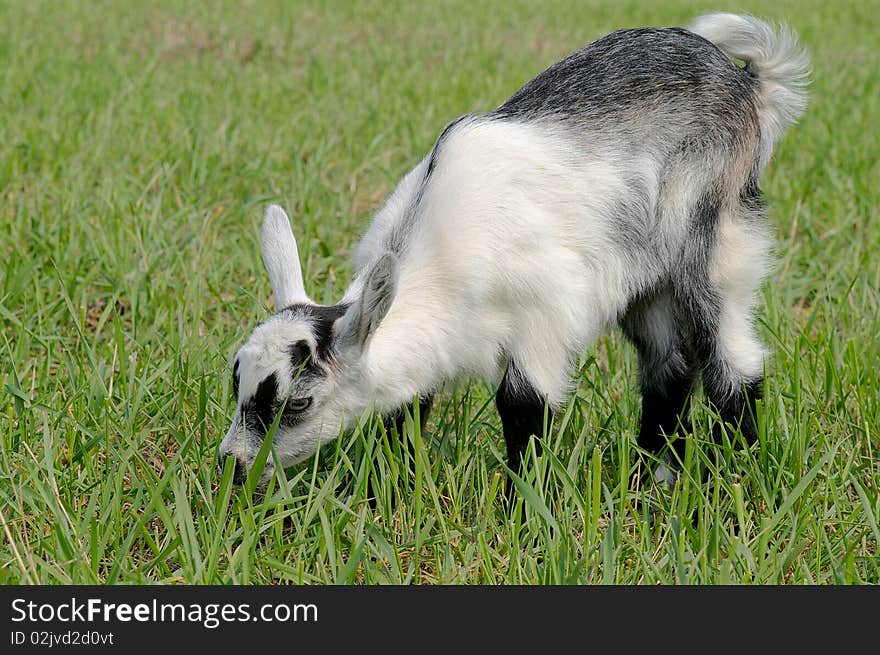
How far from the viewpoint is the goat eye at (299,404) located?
3.24m

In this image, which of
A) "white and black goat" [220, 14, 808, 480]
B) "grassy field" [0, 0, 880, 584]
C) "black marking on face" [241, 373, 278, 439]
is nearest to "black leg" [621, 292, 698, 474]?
"white and black goat" [220, 14, 808, 480]

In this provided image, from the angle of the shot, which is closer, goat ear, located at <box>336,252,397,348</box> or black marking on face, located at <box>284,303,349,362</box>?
goat ear, located at <box>336,252,397,348</box>

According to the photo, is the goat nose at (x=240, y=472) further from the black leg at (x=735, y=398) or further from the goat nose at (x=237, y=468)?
the black leg at (x=735, y=398)

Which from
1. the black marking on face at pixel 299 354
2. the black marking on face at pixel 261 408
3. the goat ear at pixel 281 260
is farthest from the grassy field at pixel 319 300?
the goat ear at pixel 281 260

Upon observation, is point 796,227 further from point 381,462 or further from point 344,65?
point 344,65

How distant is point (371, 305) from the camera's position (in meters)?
3.18

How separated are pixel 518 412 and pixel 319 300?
75.4 inches

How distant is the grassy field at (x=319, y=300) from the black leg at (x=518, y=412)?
83 mm

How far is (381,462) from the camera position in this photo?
133 inches

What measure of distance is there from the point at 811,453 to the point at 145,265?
2.98 metres

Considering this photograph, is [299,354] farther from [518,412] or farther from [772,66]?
[772,66]

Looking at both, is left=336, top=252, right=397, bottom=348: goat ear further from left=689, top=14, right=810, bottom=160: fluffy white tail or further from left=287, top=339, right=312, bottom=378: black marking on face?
left=689, top=14, right=810, bottom=160: fluffy white tail

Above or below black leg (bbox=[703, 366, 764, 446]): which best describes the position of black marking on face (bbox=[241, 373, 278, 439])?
above

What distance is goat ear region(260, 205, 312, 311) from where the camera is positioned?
11.6 feet
